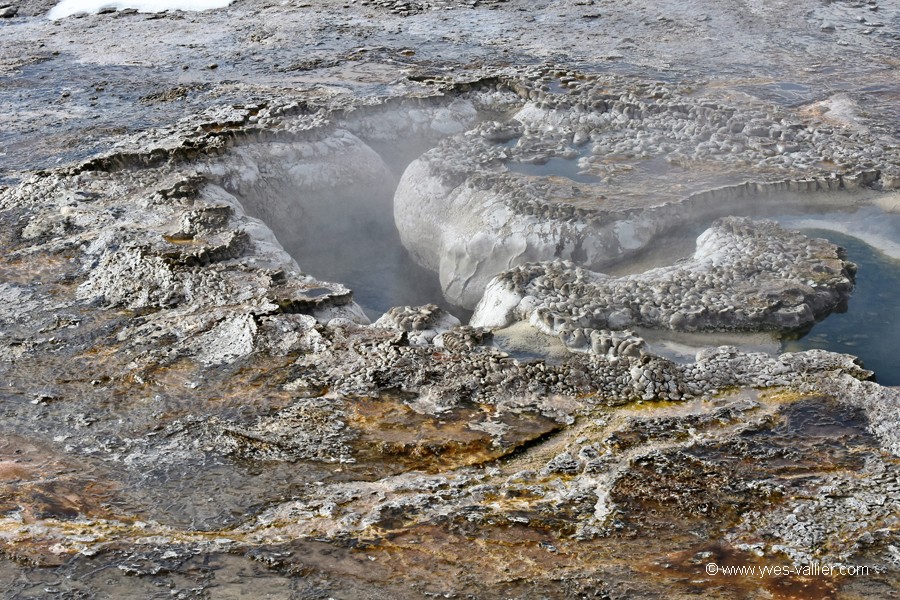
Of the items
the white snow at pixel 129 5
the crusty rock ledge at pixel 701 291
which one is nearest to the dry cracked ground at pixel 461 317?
the crusty rock ledge at pixel 701 291

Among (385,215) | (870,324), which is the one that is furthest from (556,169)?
(870,324)

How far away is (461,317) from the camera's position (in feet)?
16.6

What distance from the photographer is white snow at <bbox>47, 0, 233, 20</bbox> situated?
9.29 metres

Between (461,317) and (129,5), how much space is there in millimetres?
6613

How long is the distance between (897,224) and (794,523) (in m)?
2.66

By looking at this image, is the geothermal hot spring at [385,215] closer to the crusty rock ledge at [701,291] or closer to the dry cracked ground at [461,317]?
the dry cracked ground at [461,317]

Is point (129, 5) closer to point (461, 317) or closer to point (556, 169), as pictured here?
point (556, 169)

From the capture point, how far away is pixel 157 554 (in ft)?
8.37

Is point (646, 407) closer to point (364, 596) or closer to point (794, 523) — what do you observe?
point (794, 523)

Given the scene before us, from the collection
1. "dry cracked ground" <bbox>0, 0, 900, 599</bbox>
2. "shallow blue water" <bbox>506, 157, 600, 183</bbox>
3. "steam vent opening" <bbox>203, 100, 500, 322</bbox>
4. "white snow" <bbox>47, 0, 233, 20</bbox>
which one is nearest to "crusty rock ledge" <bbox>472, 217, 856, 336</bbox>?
"dry cracked ground" <bbox>0, 0, 900, 599</bbox>

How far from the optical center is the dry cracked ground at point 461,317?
258 centimetres

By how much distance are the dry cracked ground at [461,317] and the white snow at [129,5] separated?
184 centimetres

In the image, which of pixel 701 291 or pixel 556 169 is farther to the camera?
pixel 556 169

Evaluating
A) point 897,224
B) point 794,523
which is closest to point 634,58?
point 897,224
